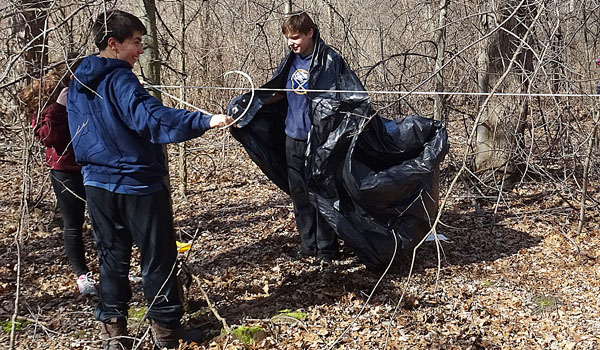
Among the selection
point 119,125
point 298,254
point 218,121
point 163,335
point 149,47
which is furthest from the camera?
point 298,254

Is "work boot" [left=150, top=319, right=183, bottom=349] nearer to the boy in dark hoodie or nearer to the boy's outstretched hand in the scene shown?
the boy's outstretched hand

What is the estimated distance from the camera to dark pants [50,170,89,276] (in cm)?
360

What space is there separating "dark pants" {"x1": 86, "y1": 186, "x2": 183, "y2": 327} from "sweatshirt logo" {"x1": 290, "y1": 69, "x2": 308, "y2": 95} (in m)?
1.51

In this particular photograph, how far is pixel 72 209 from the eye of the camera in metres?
3.66

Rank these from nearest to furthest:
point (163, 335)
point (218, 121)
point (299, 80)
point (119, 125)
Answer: point (218, 121) → point (119, 125) → point (163, 335) → point (299, 80)

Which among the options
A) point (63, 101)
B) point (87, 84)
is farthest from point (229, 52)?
point (87, 84)

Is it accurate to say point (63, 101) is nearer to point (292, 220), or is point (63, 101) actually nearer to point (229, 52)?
point (292, 220)

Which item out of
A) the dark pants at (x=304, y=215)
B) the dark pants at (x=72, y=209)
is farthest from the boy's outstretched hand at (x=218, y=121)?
the dark pants at (x=304, y=215)

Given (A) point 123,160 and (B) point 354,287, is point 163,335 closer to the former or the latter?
(A) point 123,160

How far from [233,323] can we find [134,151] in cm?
126

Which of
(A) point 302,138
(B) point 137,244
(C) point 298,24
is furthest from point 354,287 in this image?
(C) point 298,24

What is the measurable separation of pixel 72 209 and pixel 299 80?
5.70 feet

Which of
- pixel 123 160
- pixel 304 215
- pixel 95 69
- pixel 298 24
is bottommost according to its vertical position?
pixel 304 215

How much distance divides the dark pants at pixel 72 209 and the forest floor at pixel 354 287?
0.18 metres
